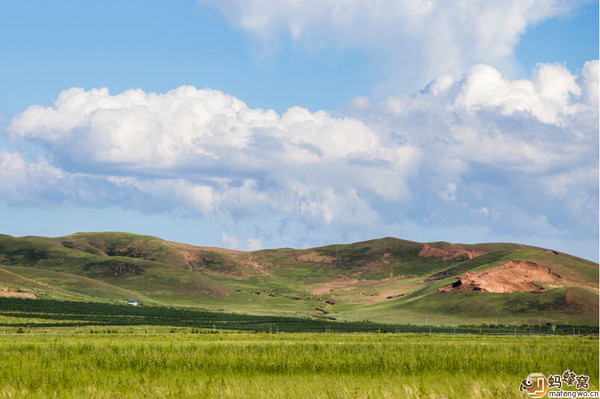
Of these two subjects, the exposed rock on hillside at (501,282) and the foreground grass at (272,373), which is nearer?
the foreground grass at (272,373)

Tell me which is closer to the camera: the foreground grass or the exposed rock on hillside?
the foreground grass

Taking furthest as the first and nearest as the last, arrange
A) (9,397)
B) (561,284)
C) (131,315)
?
(561,284)
(131,315)
(9,397)

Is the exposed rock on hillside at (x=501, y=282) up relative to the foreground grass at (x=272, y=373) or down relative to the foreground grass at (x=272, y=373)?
up

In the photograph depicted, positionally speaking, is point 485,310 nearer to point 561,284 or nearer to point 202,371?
point 561,284

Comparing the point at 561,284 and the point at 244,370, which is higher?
the point at 561,284

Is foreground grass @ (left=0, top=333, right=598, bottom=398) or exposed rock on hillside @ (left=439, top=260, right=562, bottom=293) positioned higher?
exposed rock on hillside @ (left=439, top=260, right=562, bottom=293)

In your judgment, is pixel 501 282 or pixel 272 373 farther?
Answer: pixel 501 282

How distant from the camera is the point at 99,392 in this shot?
22750 mm

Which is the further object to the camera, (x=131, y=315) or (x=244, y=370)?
(x=131, y=315)

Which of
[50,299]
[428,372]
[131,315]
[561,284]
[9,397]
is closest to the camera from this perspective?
[9,397]

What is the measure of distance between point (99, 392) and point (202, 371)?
10632mm

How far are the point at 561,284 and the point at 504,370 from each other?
174 meters

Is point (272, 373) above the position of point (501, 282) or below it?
below

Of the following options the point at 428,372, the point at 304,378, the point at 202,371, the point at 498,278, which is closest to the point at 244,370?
the point at 202,371
